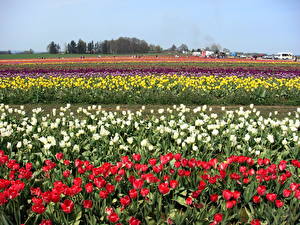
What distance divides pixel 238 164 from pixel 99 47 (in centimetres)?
11365

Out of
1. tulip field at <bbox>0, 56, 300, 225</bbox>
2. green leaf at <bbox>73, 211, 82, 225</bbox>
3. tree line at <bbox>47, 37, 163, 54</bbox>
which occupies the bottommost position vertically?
green leaf at <bbox>73, 211, 82, 225</bbox>

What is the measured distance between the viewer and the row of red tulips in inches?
120

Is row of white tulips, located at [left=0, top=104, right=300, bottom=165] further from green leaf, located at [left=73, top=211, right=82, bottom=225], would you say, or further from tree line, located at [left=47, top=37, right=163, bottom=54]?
tree line, located at [left=47, top=37, right=163, bottom=54]

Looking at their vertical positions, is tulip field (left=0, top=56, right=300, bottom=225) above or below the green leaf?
above

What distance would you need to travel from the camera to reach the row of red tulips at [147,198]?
3.06 m

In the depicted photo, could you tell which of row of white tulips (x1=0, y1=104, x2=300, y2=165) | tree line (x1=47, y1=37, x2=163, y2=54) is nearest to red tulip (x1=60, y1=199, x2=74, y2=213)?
row of white tulips (x1=0, y1=104, x2=300, y2=165)

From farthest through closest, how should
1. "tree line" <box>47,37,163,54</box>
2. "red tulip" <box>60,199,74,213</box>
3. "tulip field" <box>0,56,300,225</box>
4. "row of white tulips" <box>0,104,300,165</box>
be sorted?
"tree line" <box>47,37,163,54</box> < "row of white tulips" <box>0,104,300,165</box> < "tulip field" <box>0,56,300,225</box> < "red tulip" <box>60,199,74,213</box>

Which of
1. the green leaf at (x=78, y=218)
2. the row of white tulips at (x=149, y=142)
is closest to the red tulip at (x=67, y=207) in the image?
the green leaf at (x=78, y=218)

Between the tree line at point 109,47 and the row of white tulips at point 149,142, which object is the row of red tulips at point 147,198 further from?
the tree line at point 109,47

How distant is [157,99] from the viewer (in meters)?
11.6

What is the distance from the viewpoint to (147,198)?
345 centimetres

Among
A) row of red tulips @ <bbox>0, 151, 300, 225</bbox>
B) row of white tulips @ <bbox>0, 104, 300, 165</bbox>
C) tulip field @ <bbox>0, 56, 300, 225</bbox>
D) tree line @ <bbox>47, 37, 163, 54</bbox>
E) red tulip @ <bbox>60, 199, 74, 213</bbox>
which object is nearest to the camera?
red tulip @ <bbox>60, 199, 74, 213</bbox>

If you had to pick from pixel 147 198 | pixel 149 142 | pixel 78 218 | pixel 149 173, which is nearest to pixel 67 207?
pixel 78 218

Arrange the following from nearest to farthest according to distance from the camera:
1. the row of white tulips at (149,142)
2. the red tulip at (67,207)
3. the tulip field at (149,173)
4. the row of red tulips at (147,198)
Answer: the red tulip at (67,207)
the row of red tulips at (147,198)
the tulip field at (149,173)
the row of white tulips at (149,142)
